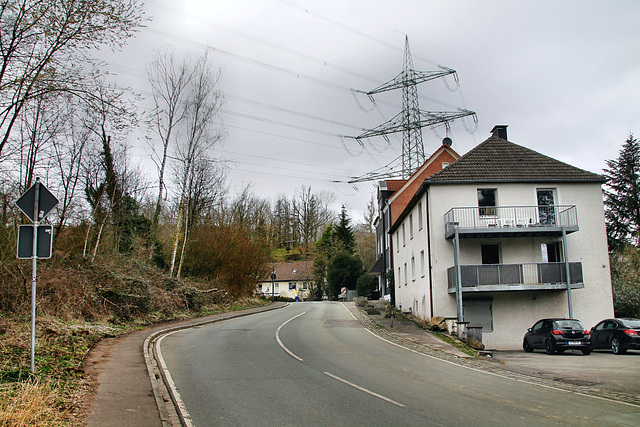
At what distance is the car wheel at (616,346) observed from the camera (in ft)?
66.1

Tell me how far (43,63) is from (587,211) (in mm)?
26050

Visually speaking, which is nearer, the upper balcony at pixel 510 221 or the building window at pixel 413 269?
the upper balcony at pixel 510 221


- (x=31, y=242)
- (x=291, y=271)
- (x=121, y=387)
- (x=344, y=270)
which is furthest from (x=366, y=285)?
(x=31, y=242)

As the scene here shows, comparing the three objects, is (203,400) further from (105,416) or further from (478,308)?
(478,308)

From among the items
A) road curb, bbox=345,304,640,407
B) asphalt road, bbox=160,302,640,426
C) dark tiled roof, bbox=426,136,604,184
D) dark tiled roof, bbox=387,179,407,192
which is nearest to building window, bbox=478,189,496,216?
dark tiled roof, bbox=426,136,604,184

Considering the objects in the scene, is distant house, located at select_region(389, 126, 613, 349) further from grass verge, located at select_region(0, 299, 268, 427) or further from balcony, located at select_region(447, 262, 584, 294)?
grass verge, located at select_region(0, 299, 268, 427)

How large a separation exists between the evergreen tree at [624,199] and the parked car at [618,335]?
913 inches

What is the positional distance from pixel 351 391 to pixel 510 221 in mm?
18693

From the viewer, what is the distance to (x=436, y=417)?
762 cm

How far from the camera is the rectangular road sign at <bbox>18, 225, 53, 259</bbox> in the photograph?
8953 mm

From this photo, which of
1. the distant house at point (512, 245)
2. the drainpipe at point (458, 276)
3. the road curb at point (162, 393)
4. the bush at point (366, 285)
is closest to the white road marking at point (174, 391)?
the road curb at point (162, 393)

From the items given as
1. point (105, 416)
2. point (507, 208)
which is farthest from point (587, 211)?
point (105, 416)

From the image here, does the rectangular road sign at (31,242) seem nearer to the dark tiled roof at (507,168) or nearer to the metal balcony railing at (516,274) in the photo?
the metal balcony railing at (516,274)

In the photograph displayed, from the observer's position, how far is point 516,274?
24766 mm
